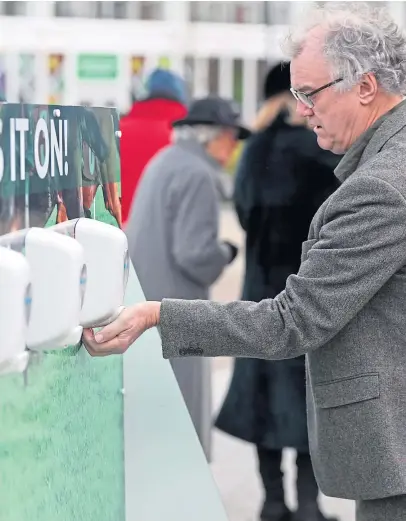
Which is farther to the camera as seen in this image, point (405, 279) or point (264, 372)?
point (264, 372)

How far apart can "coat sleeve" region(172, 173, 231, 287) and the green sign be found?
5817 millimetres

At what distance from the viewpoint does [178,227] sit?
3607 mm

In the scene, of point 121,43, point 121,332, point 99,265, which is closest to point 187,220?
point 121,332

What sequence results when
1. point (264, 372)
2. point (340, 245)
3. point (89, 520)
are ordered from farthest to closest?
point (264, 372)
point (340, 245)
point (89, 520)

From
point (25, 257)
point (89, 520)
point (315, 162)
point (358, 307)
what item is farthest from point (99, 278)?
point (315, 162)

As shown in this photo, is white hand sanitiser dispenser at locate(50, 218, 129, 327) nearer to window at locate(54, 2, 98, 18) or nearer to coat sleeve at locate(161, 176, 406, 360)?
coat sleeve at locate(161, 176, 406, 360)

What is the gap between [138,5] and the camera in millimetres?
9555

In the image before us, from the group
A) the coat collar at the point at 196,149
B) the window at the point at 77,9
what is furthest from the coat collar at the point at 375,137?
the window at the point at 77,9

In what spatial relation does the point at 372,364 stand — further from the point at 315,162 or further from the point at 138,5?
the point at 138,5

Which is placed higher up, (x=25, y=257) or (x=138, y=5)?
(x=138, y=5)

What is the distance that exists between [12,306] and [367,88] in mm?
946

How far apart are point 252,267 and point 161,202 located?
403 mm

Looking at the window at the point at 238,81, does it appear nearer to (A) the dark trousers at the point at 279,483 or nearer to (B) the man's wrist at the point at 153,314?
(A) the dark trousers at the point at 279,483

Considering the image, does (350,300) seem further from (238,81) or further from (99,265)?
(238,81)
